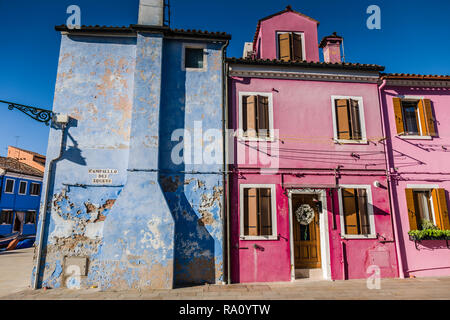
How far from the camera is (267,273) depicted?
26.9 ft

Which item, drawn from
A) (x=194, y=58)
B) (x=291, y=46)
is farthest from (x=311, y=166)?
(x=194, y=58)

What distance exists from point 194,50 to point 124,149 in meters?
4.24

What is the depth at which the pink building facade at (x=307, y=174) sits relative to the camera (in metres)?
8.41

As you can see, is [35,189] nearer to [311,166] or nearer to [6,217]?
[6,217]

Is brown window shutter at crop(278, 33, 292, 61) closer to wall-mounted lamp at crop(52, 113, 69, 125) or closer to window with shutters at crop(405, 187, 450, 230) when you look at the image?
window with shutters at crop(405, 187, 450, 230)

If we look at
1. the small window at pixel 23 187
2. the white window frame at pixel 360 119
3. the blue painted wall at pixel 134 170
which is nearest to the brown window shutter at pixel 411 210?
the white window frame at pixel 360 119

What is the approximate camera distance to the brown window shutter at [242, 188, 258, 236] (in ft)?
27.5

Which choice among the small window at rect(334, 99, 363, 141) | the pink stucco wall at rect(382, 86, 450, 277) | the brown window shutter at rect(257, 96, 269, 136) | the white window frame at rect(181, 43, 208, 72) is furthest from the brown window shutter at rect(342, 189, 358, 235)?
the white window frame at rect(181, 43, 208, 72)

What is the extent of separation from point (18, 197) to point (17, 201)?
15.2 inches

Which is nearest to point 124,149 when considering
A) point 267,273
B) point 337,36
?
point 267,273

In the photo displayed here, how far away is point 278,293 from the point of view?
7055 mm

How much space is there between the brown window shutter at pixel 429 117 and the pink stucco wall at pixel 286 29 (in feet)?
14.1

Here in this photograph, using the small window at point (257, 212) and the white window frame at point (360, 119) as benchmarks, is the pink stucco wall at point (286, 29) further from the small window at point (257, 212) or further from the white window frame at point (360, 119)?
the small window at point (257, 212)
